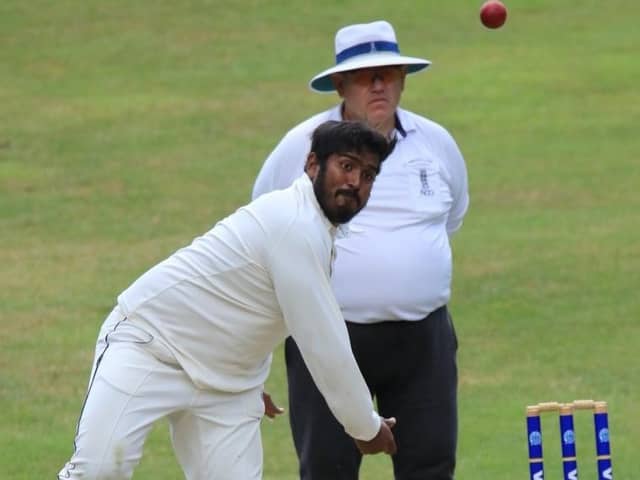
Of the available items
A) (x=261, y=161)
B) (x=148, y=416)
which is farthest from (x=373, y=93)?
(x=261, y=161)

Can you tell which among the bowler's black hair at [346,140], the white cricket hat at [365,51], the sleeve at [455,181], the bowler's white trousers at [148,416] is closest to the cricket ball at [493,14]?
the white cricket hat at [365,51]

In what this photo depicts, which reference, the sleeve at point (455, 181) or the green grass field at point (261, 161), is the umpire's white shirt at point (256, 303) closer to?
the sleeve at point (455, 181)

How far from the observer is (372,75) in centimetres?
654

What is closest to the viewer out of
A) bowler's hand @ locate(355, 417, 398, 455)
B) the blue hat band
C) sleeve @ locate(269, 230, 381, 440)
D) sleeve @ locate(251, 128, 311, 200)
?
sleeve @ locate(269, 230, 381, 440)

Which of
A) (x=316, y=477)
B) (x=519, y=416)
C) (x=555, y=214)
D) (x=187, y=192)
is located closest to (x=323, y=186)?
(x=316, y=477)

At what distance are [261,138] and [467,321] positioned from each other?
7898mm

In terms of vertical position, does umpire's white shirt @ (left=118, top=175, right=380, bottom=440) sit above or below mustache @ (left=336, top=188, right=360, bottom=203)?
below

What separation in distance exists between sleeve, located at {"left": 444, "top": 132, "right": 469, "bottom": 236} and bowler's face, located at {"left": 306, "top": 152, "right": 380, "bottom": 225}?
4.16ft

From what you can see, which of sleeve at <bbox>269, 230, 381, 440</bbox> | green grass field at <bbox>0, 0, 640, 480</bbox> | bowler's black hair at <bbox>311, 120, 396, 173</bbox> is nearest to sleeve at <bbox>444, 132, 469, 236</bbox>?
bowler's black hair at <bbox>311, 120, 396, 173</bbox>

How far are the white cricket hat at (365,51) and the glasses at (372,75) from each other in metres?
0.03

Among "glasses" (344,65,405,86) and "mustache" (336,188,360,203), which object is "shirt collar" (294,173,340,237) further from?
"glasses" (344,65,405,86)

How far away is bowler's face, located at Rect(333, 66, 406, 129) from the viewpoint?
6.46 metres

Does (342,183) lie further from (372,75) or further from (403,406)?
(403,406)

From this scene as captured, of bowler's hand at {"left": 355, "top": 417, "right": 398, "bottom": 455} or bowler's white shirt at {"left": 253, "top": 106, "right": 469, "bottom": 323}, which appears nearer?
bowler's hand at {"left": 355, "top": 417, "right": 398, "bottom": 455}
